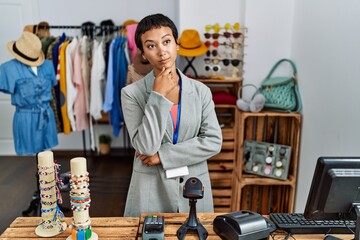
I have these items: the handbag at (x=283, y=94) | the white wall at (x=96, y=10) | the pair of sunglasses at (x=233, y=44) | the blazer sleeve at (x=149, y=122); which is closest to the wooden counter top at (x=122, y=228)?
the blazer sleeve at (x=149, y=122)

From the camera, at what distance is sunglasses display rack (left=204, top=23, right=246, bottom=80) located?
7.98ft

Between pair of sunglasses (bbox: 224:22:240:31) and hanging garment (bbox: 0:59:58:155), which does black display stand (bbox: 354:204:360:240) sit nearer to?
pair of sunglasses (bbox: 224:22:240:31)

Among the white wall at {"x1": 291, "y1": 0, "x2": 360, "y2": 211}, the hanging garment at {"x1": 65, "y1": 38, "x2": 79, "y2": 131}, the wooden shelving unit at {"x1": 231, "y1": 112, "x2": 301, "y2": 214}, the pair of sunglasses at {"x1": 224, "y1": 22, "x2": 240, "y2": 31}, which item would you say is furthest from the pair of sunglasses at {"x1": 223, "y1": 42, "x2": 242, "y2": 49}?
the hanging garment at {"x1": 65, "y1": 38, "x2": 79, "y2": 131}

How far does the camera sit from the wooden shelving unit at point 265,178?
→ 2.21 meters

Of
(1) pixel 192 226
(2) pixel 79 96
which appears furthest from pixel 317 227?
(2) pixel 79 96

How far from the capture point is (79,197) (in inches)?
38.6

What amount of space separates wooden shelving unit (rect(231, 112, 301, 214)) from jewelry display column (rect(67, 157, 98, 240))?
1.44 m

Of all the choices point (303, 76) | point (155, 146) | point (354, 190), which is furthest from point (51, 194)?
point (303, 76)

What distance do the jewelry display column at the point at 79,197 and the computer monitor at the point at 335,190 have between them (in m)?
0.71

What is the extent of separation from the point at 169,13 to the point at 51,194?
3099 mm

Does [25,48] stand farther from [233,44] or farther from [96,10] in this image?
[96,10]

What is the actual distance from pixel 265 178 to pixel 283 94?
62 cm

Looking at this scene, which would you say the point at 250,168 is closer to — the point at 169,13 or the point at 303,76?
the point at 303,76

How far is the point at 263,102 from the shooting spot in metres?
2.21
